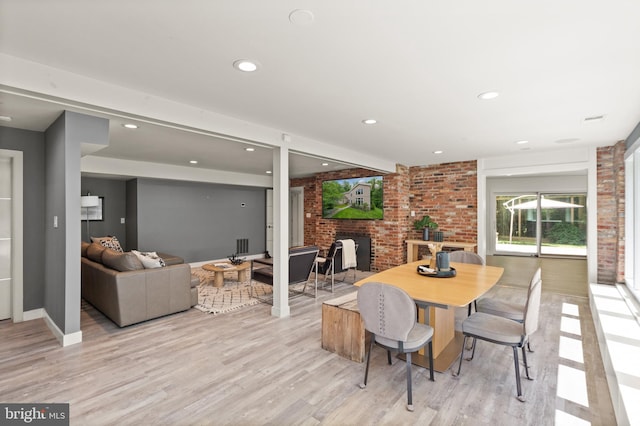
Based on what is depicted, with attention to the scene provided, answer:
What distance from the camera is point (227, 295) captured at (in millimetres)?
5016

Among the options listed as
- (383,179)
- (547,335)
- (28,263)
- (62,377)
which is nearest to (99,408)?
(62,377)

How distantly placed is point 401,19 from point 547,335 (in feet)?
11.8

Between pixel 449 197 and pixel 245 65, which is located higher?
pixel 245 65

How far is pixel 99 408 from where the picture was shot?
84.4 inches

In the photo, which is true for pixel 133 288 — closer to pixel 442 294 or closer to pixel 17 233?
pixel 17 233

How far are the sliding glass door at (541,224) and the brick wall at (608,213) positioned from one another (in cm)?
500

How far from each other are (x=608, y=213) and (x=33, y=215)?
26.3 feet

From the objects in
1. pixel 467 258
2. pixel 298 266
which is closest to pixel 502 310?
pixel 467 258

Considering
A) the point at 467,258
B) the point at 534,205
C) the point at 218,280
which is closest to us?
the point at 467,258

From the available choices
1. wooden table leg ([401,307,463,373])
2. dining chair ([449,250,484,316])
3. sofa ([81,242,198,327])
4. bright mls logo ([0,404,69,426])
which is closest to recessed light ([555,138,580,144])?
dining chair ([449,250,484,316])

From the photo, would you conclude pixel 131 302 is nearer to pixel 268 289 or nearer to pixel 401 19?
pixel 268 289

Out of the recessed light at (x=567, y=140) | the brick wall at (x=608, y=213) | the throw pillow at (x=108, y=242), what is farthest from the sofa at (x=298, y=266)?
the brick wall at (x=608, y=213)

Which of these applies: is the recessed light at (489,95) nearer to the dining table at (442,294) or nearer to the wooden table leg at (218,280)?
the dining table at (442,294)

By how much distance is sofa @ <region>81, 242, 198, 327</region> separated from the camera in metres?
3.58
